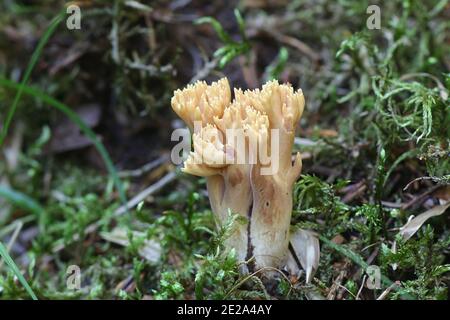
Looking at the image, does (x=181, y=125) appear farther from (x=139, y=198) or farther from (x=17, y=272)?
(x=17, y=272)

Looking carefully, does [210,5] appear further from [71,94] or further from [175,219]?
[175,219]

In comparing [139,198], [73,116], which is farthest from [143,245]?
[73,116]

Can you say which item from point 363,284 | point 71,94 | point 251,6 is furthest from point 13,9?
point 363,284

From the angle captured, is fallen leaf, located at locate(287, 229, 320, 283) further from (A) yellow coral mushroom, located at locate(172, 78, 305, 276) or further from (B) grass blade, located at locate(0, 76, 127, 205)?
(B) grass blade, located at locate(0, 76, 127, 205)

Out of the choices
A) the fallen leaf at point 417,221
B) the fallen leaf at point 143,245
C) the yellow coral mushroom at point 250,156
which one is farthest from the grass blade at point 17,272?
the fallen leaf at point 417,221

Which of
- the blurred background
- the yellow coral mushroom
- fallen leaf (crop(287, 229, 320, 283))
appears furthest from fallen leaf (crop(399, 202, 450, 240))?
the yellow coral mushroom
